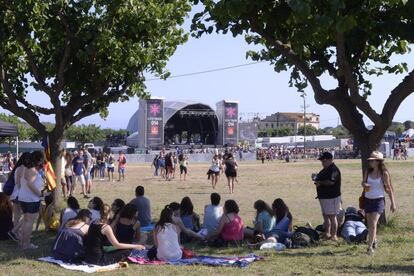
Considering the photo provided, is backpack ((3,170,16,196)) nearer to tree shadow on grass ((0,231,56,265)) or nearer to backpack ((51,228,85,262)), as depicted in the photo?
tree shadow on grass ((0,231,56,265))

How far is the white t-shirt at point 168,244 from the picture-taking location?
8.05 m

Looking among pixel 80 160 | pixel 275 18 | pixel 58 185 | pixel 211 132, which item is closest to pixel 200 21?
pixel 275 18

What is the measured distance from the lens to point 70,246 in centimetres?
804

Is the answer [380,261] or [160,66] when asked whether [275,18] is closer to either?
[380,261]

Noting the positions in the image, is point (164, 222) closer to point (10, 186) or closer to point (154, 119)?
point (10, 186)

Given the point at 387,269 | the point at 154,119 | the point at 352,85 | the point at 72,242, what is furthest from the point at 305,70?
the point at 154,119

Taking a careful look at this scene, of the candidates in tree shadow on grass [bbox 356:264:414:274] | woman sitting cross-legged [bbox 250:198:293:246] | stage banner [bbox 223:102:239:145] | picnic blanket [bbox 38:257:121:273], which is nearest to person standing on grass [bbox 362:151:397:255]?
tree shadow on grass [bbox 356:264:414:274]

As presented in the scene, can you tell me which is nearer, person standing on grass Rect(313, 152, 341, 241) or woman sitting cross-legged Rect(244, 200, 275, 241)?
person standing on grass Rect(313, 152, 341, 241)

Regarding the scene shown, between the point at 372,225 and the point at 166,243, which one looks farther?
the point at 372,225

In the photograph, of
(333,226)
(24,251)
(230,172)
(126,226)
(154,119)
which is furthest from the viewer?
(154,119)

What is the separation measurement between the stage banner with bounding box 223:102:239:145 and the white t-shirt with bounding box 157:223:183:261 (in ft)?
203

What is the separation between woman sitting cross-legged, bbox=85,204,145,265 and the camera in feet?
25.7

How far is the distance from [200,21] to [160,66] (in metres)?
4.14

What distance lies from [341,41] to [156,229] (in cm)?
414
